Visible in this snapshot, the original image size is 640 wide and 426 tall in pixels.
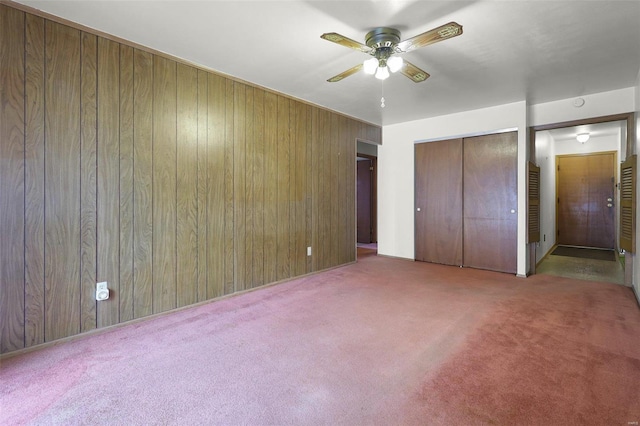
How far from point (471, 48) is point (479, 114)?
220 cm

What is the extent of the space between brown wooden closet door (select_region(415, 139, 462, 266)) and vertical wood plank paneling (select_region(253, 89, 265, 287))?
9.61ft

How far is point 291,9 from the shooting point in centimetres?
223

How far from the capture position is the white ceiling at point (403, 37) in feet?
7.27

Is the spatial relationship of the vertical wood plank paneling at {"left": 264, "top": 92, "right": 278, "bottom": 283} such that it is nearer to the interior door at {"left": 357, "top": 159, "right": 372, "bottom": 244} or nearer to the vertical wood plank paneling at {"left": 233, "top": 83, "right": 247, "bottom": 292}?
the vertical wood plank paneling at {"left": 233, "top": 83, "right": 247, "bottom": 292}

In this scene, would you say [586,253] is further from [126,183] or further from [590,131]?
[126,183]

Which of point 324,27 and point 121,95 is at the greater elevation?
point 324,27

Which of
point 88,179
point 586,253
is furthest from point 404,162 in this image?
point 88,179

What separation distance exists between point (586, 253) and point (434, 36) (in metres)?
6.47

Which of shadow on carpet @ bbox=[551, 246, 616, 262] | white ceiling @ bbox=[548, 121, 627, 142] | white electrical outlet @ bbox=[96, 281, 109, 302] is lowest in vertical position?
shadow on carpet @ bbox=[551, 246, 616, 262]

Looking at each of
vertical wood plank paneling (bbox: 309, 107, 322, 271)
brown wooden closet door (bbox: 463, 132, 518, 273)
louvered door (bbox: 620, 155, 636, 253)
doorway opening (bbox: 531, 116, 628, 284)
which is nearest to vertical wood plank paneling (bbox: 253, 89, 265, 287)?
vertical wood plank paneling (bbox: 309, 107, 322, 271)

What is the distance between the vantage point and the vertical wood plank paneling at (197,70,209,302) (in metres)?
3.19

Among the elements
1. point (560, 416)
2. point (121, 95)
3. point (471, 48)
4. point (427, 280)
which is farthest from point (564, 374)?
point (121, 95)

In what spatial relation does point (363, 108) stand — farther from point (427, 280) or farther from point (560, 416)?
point (560, 416)

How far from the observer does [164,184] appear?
293 centimetres
